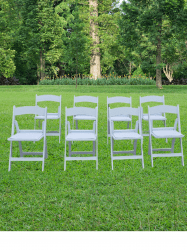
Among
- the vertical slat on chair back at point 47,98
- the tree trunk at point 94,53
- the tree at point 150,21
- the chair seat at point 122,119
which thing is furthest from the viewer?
the tree trunk at point 94,53

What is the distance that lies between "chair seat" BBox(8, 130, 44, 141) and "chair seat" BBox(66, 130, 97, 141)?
0.53 metres

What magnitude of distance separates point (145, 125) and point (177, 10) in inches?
689

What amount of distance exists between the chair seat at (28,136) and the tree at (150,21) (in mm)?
19723

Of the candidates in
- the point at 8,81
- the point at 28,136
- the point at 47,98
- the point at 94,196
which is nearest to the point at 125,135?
the point at 94,196

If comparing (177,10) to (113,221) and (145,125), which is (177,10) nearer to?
(145,125)

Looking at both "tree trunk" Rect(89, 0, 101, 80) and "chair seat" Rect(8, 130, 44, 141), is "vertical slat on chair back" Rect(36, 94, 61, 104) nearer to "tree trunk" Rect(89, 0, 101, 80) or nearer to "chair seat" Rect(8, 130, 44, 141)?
"chair seat" Rect(8, 130, 44, 141)

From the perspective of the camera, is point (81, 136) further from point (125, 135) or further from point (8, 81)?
point (8, 81)

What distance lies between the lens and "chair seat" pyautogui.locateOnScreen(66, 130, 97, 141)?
200 inches

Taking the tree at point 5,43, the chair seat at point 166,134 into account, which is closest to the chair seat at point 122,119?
the chair seat at point 166,134

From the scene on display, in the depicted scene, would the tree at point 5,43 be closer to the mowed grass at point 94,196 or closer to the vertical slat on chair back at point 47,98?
the vertical slat on chair back at point 47,98

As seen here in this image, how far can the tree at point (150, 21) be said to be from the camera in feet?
75.9

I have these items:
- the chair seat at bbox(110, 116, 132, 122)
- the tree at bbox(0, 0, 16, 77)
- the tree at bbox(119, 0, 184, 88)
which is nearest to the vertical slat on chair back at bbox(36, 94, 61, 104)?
the chair seat at bbox(110, 116, 132, 122)

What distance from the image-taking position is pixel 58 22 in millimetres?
35594

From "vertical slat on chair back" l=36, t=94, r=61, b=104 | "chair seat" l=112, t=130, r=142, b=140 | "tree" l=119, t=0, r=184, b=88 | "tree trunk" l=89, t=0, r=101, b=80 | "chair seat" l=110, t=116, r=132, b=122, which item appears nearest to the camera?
"chair seat" l=112, t=130, r=142, b=140
